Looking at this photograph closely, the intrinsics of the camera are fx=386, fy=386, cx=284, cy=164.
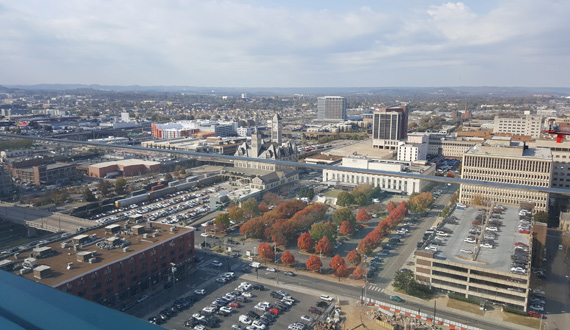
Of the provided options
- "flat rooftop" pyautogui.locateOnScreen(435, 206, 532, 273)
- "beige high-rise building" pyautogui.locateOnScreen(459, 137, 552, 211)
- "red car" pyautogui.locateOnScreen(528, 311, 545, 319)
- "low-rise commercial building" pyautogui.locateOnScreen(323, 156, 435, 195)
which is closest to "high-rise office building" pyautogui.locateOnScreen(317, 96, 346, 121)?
"low-rise commercial building" pyautogui.locateOnScreen(323, 156, 435, 195)

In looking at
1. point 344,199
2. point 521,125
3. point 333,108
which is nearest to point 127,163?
point 344,199

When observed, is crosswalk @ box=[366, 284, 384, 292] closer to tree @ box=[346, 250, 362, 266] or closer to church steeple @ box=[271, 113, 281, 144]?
tree @ box=[346, 250, 362, 266]

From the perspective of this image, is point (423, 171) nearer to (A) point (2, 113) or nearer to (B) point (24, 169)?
(B) point (24, 169)

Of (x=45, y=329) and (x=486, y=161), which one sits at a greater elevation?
(x=45, y=329)

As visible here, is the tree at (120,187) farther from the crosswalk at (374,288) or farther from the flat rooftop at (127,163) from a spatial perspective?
the crosswalk at (374,288)

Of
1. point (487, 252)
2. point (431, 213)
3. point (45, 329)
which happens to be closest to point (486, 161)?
point (431, 213)

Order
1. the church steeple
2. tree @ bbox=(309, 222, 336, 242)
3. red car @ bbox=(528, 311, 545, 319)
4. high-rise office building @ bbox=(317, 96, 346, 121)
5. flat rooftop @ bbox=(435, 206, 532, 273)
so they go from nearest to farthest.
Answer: red car @ bbox=(528, 311, 545, 319), flat rooftop @ bbox=(435, 206, 532, 273), tree @ bbox=(309, 222, 336, 242), the church steeple, high-rise office building @ bbox=(317, 96, 346, 121)
